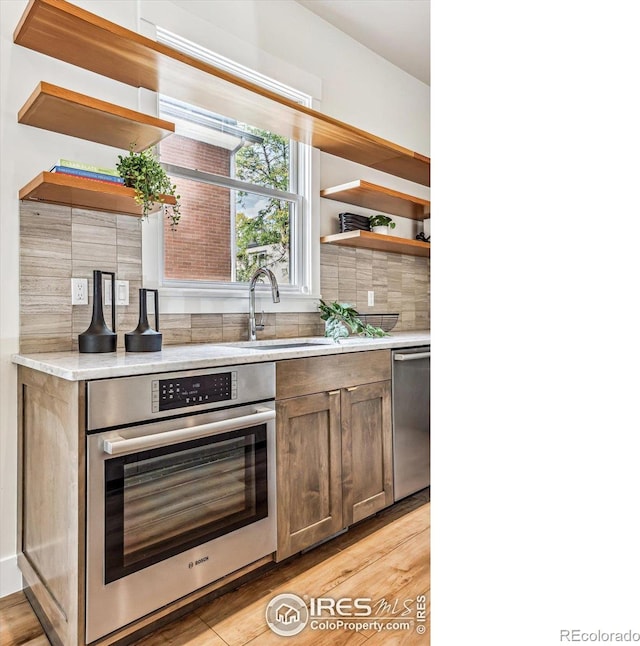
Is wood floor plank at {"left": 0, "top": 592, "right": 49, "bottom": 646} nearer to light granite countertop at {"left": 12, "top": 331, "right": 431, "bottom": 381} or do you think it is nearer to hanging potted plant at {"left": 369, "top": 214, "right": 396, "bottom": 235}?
light granite countertop at {"left": 12, "top": 331, "right": 431, "bottom": 381}

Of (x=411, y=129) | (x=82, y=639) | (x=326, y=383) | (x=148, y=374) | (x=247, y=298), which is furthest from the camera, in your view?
(x=411, y=129)

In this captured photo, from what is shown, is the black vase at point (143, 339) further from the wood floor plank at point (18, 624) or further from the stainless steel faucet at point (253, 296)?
the wood floor plank at point (18, 624)

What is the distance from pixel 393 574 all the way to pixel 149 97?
2264 millimetres

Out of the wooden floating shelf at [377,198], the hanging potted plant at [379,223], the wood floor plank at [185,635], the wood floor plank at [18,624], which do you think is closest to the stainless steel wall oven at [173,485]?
the wood floor plank at [185,635]

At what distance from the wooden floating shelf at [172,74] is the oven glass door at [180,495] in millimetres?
1456

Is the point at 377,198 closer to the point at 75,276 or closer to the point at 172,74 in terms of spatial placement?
the point at 172,74

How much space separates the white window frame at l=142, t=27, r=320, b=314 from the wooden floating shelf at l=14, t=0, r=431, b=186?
0.85ft

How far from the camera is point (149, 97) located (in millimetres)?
2246

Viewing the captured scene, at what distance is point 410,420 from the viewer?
8.56 feet

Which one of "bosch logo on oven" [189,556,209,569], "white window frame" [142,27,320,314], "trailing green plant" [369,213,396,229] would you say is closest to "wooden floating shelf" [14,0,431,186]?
"white window frame" [142,27,320,314]

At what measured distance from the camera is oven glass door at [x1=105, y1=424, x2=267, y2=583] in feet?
4.86
